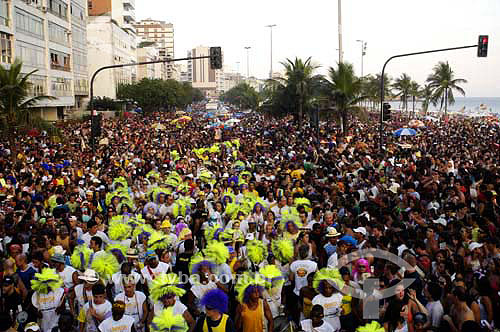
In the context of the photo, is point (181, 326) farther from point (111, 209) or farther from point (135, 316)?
point (111, 209)

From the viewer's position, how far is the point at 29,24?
1398 inches

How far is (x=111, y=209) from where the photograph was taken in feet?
33.6

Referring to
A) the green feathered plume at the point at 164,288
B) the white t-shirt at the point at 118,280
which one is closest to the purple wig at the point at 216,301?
the green feathered plume at the point at 164,288

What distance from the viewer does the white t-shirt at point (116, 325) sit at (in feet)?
18.0

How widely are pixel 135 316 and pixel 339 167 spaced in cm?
1200

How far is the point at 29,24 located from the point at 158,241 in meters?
32.7

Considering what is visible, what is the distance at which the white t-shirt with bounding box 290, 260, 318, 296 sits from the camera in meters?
6.76

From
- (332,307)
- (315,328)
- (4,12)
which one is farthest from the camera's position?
(4,12)

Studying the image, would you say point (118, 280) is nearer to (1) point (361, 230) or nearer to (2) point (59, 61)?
(1) point (361, 230)

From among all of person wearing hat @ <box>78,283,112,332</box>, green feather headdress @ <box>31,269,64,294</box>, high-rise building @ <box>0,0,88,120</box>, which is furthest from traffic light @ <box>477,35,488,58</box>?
high-rise building @ <box>0,0,88,120</box>

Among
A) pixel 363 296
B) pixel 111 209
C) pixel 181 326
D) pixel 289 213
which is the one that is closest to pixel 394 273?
pixel 363 296

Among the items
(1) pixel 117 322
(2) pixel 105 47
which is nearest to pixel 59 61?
(2) pixel 105 47

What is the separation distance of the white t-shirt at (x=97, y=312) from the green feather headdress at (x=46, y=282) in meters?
0.46

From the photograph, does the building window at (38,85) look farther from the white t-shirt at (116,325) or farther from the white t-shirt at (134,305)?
the white t-shirt at (116,325)
